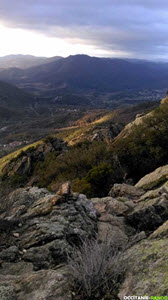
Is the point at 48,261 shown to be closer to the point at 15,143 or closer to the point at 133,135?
the point at 133,135

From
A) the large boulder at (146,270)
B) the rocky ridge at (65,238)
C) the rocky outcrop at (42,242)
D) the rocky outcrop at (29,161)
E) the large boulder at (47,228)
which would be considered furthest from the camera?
the rocky outcrop at (29,161)

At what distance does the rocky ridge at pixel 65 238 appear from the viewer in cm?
465

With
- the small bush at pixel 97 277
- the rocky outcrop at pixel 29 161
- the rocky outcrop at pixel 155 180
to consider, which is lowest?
the rocky outcrop at pixel 29 161

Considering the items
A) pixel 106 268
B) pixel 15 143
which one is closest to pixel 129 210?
pixel 106 268

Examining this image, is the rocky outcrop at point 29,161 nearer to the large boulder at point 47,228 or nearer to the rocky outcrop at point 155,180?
the rocky outcrop at point 155,180

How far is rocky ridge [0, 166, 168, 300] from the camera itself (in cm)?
465

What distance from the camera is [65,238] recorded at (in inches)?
295

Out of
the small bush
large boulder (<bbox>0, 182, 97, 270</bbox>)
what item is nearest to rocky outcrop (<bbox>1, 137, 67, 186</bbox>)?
large boulder (<bbox>0, 182, 97, 270</bbox>)

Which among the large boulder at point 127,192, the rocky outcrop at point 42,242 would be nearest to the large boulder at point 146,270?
the rocky outcrop at point 42,242

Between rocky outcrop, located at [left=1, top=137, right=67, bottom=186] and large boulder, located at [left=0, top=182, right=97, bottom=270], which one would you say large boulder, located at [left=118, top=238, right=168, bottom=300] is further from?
rocky outcrop, located at [left=1, top=137, right=67, bottom=186]

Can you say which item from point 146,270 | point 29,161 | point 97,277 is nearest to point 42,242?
point 97,277

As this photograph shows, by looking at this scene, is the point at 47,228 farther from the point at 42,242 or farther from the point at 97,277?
the point at 97,277

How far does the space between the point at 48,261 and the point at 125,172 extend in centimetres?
1659

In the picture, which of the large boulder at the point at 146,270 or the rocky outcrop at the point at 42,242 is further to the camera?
the rocky outcrop at the point at 42,242
